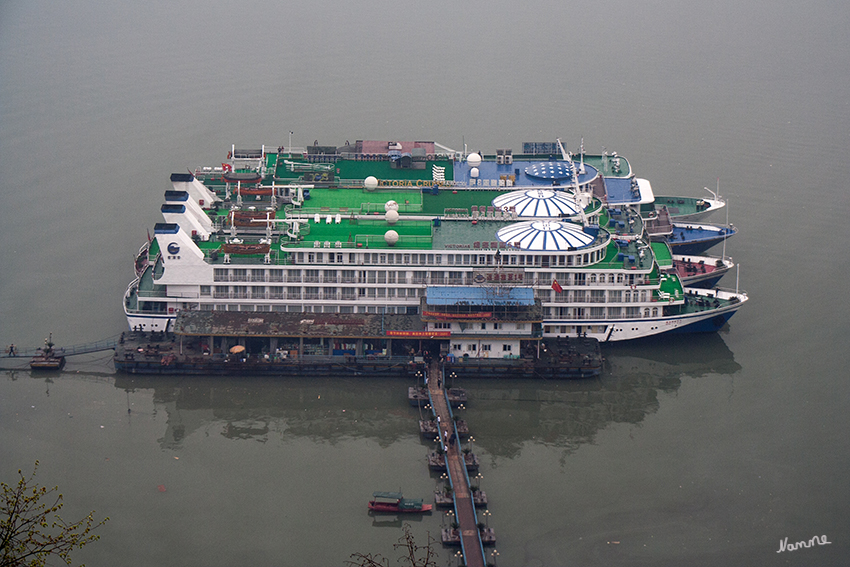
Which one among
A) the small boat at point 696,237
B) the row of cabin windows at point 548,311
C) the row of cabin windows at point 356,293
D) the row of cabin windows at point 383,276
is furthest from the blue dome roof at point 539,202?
the small boat at point 696,237

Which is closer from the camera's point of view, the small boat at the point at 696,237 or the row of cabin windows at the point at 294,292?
the row of cabin windows at the point at 294,292

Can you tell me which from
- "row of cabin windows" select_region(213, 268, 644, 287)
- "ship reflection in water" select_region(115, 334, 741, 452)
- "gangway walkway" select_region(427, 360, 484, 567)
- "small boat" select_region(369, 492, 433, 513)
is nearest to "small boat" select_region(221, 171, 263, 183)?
"row of cabin windows" select_region(213, 268, 644, 287)

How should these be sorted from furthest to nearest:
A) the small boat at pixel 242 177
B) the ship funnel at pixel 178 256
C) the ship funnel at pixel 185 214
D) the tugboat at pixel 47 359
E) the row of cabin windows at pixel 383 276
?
1. the small boat at pixel 242 177
2. the ship funnel at pixel 185 214
3. the row of cabin windows at pixel 383 276
4. the ship funnel at pixel 178 256
5. the tugboat at pixel 47 359

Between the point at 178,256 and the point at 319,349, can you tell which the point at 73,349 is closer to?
the point at 178,256

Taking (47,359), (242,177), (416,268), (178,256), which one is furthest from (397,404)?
(242,177)

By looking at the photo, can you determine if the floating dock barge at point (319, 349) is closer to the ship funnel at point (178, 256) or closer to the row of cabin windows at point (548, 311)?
the row of cabin windows at point (548, 311)

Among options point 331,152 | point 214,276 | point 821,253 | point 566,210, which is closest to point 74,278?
point 214,276

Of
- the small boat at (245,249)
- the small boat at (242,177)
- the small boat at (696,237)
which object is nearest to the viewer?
the small boat at (245,249)
